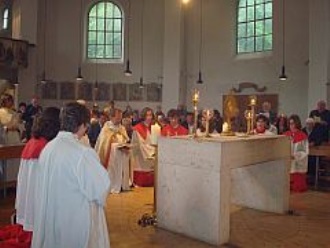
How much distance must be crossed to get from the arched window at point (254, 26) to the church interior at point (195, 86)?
0.13 ft

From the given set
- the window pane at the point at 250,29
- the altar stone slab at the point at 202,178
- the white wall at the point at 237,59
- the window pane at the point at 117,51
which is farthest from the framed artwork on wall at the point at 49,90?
the altar stone slab at the point at 202,178

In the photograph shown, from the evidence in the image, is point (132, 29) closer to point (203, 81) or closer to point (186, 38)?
point (186, 38)

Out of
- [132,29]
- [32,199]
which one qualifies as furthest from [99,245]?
[132,29]

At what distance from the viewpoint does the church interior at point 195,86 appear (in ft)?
20.7

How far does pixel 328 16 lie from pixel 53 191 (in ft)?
41.5

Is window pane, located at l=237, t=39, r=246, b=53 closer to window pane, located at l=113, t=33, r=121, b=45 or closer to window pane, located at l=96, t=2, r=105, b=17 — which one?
window pane, located at l=113, t=33, r=121, b=45

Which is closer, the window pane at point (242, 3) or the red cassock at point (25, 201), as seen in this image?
the red cassock at point (25, 201)

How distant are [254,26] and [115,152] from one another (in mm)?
9679

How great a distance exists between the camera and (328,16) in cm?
1395

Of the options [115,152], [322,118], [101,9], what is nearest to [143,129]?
[115,152]

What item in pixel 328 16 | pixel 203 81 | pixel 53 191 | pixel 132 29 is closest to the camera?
pixel 53 191

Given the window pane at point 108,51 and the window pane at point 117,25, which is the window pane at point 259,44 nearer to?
the window pane at point 117,25

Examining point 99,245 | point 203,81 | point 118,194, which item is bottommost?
point 118,194

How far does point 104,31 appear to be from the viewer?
19812mm
